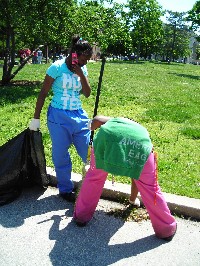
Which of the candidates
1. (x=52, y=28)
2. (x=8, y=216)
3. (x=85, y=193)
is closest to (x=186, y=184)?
(x=85, y=193)

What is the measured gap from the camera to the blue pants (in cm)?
403

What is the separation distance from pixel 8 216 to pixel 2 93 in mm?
8552

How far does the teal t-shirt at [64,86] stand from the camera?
3.90m

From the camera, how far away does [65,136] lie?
4.07 m

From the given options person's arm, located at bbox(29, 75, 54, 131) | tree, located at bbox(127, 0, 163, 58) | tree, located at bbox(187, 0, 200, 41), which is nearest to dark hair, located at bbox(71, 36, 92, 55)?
person's arm, located at bbox(29, 75, 54, 131)

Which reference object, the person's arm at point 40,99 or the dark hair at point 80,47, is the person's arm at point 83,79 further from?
the person's arm at point 40,99

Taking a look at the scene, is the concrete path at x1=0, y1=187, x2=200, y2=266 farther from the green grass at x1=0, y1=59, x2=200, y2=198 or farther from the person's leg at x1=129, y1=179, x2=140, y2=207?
the green grass at x1=0, y1=59, x2=200, y2=198

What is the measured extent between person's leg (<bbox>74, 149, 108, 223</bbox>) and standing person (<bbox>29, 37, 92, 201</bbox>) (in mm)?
547

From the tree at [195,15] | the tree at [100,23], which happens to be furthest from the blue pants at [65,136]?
the tree at [195,15]

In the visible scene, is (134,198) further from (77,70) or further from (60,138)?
(77,70)

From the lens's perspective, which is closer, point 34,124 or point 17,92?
point 34,124

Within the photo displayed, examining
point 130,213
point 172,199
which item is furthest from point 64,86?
point 172,199

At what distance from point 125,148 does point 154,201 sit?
618mm

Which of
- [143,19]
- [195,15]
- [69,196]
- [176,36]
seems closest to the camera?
[69,196]
